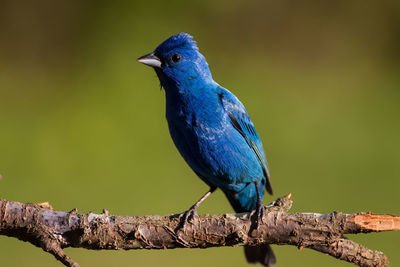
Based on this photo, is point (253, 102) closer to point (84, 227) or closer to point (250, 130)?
point (250, 130)

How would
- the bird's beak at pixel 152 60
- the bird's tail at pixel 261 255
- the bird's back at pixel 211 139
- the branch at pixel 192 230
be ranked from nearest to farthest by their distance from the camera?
the branch at pixel 192 230 < the bird's back at pixel 211 139 < the bird's beak at pixel 152 60 < the bird's tail at pixel 261 255

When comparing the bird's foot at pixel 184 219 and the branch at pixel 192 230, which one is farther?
the bird's foot at pixel 184 219

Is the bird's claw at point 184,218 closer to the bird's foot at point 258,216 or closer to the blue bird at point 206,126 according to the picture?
the bird's foot at point 258,216

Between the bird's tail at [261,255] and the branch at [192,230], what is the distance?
1359 millimetres

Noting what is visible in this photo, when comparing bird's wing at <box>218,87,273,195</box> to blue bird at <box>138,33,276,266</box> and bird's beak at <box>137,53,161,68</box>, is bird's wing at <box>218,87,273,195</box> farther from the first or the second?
bird's beak at <box>137,53,161,68</box>

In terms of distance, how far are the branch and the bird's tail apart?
1.36 metres

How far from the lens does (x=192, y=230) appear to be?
3.11 metres

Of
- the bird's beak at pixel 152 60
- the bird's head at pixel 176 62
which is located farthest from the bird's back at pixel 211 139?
the bird's beak at pixel 152 60

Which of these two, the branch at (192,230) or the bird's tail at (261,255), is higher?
the bird's tail at (261,255)

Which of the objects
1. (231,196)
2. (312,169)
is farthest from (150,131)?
(231,196)

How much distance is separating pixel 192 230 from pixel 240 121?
1.25 meters

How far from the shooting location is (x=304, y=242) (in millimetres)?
3029

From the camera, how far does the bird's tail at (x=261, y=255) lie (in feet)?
14.6

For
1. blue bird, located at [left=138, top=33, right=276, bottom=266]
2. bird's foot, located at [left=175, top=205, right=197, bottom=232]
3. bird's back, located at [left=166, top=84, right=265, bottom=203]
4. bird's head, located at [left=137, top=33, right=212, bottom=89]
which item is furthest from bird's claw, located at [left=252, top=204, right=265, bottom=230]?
bird's head, located at [left=137, top=33, right=212, bottom=89]
